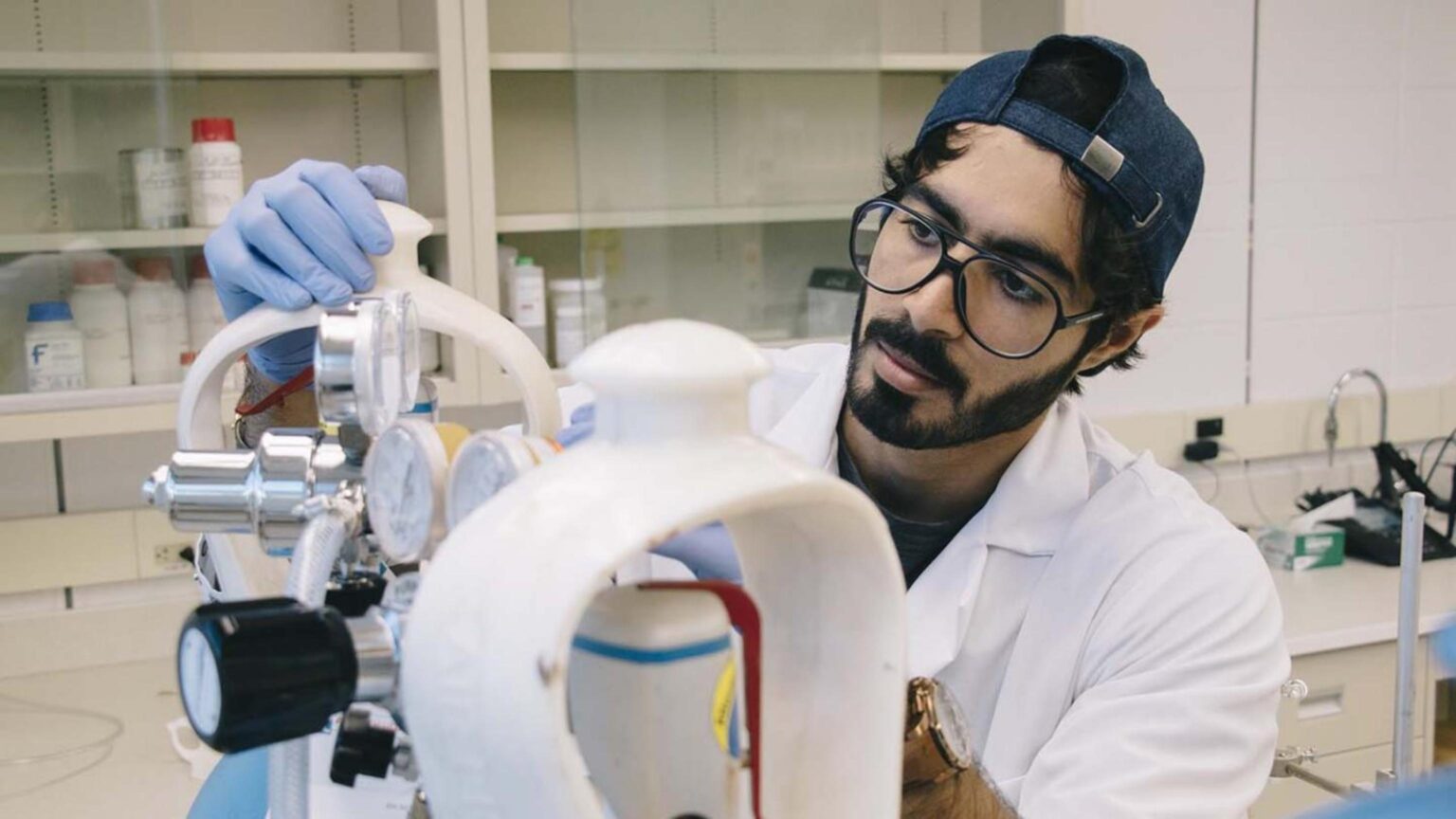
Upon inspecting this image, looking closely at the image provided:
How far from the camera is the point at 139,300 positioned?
2.26 meters

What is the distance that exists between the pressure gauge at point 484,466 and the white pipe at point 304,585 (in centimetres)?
8

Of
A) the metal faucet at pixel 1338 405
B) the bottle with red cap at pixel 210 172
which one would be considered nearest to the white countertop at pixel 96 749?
the bottle with red cap at pixel 210 172

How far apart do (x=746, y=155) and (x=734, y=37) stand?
0.22m

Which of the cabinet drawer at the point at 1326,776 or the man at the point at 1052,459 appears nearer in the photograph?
the man at the point at 1052,459

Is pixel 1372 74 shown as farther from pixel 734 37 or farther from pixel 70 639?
pixel 70 639

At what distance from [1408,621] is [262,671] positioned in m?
1.69

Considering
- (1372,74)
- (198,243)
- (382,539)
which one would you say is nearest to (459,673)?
(382,539)

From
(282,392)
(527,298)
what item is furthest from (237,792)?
(527,298)

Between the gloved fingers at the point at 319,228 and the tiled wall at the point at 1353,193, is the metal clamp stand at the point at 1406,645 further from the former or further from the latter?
the tiled wall at the point at 1353,193

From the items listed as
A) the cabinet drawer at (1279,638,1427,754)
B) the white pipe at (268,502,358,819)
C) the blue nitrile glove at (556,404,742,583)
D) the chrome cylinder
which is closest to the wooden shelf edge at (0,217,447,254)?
the blue nitrile glove at (556,404,742,583)

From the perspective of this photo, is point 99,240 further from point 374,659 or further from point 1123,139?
point 374,659

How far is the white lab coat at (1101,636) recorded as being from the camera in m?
1.31

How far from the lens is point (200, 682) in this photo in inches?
22.2

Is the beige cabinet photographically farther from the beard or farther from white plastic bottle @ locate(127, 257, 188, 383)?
white plastic bottle @ locate(127, 257, 188, 383)
